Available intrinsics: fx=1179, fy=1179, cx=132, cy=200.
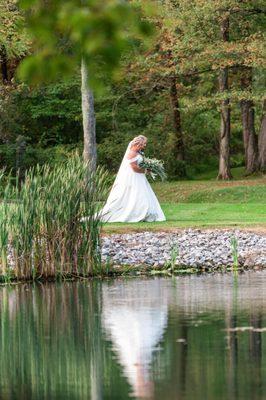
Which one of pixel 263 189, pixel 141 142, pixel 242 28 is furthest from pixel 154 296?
pixel 242 28

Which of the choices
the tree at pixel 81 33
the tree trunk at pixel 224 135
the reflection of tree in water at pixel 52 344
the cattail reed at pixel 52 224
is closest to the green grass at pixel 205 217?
the cattail reed at pixel 52 224

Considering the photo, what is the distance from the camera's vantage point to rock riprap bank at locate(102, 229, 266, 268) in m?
19.9

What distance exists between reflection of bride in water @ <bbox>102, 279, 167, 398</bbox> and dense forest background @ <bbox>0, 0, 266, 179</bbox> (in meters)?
18.5

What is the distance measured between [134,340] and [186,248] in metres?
9.14

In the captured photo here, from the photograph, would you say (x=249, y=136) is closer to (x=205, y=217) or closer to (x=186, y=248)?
(x=205, y=217)

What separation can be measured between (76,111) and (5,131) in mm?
3649

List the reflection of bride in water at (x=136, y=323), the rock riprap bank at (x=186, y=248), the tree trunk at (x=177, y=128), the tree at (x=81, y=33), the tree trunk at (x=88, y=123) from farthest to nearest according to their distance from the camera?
the tree trunk at (x=177, y=128) < the tree trunk at (x=88, y=123) < the rock riprap bank at (x=186, y=248) < the reflection of bride in water at (x=136, y=323) < the tree at (x=81, y=33)

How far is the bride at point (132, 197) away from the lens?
2480 centimetres

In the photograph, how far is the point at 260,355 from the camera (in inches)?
417

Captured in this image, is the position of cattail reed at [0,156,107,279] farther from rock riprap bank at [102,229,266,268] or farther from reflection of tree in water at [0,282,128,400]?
rock riprap bank at [102,229,266,268]

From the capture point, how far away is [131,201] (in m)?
24.9

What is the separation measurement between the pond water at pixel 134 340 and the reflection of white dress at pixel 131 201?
704 centimetres

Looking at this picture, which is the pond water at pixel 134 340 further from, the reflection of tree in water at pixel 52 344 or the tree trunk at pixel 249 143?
the tree trunk at pixel 249 143

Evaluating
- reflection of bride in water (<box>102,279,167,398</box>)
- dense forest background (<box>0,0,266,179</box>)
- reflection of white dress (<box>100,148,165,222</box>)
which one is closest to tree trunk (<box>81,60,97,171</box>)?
dense forest background (<box>0,0,266,179</box>)
